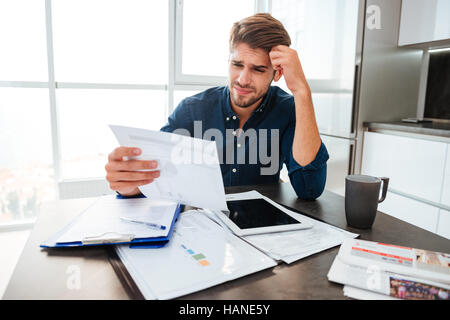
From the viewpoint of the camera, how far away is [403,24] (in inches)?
89.4

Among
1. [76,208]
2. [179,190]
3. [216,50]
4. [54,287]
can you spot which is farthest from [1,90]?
[54,287]

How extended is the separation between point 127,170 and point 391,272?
1.86ft

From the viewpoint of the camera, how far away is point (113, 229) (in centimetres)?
67

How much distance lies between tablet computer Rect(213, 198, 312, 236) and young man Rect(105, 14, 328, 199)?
24 cm

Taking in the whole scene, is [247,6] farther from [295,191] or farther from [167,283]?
[167,283]

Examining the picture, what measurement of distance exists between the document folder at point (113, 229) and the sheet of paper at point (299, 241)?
184 mm

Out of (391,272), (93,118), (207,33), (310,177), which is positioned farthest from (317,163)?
(207,33)

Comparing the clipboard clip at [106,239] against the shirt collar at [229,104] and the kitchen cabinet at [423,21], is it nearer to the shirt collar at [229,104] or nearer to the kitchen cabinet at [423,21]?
the shirt collar at [229,104]

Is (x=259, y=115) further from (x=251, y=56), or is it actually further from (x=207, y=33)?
(x=207, y=33)

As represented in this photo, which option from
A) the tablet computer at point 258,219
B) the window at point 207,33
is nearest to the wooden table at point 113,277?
the tablet computer at point 258,219

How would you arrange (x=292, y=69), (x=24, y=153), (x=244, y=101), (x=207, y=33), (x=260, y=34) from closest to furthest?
(x=292, y=69), (x=260, y=34), (x=244, y=101), (x=24, y=153), (x=207, y=33)

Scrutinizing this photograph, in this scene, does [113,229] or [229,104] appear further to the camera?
[229,104]

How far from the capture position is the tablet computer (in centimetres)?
70
